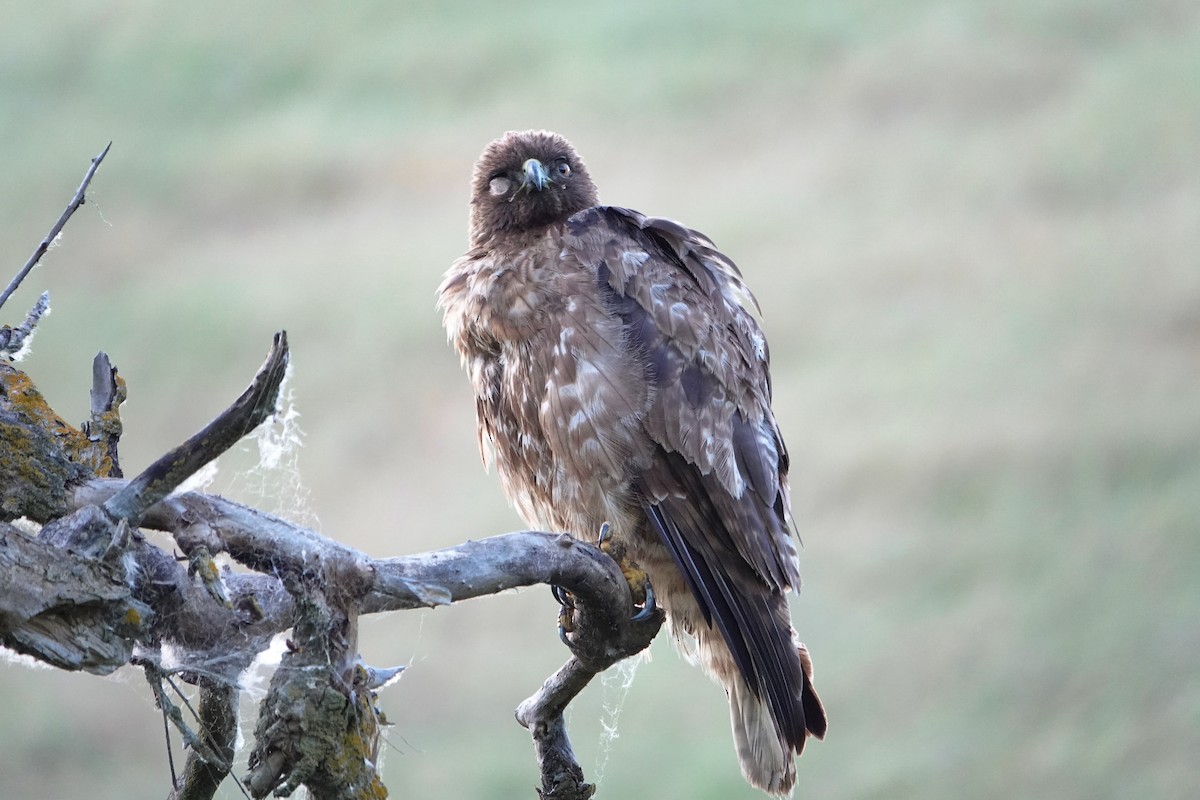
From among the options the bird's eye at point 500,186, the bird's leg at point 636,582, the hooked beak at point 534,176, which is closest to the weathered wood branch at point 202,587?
the bird's leg at point 636,582

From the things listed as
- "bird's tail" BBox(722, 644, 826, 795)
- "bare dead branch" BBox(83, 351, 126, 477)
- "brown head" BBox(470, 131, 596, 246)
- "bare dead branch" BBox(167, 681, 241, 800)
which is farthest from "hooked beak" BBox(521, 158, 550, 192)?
"bare dead branch" BBox(167, 681, 241, 800)

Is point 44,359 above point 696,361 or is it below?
above

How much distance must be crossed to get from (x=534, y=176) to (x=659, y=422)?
0.81 m

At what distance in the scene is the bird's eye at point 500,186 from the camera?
11.8ft

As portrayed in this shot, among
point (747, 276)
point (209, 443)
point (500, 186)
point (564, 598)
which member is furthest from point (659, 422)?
point (747, 276)

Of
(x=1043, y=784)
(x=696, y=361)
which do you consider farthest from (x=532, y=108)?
(x=696, y=361)

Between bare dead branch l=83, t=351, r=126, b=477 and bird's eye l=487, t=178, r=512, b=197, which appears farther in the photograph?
bird's eye l=487, t=178, r=512, b=197

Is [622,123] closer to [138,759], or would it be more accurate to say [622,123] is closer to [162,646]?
[138,759]

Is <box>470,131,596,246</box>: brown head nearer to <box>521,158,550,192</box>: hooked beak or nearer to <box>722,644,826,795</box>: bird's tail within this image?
<box>521,158,550,192</box>: hooked beak

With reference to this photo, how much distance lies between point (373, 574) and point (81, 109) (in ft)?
25.0

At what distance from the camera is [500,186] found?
360 centimetres

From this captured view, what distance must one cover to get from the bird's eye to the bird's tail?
1.45 m

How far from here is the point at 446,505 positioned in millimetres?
8086

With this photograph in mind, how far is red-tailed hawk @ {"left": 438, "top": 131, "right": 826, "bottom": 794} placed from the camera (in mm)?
3039
